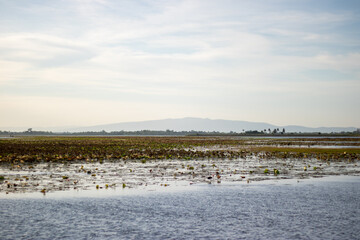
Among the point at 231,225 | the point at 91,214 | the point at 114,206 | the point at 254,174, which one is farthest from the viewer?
the point at 254,174

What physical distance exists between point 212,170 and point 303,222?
59.7ft

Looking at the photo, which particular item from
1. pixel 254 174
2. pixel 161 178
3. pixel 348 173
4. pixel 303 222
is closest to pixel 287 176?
pixel 254 174

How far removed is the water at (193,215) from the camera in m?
14.3

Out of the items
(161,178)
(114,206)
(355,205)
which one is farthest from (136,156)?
(355,205)

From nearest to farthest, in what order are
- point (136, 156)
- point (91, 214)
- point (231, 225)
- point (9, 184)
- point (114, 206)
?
point (231, 225), point (91, 214), point (114, 206), point (9, 184), point (136, 156)

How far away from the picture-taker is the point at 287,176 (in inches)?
1180

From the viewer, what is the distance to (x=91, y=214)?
56.4 feet

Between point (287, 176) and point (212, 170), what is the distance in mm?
7114

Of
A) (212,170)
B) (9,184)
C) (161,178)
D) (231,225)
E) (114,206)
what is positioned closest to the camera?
(231,225)

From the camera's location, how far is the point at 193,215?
56.4ft

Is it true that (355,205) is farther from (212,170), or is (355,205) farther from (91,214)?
(212,170)

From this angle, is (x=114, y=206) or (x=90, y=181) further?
(x=90, y=181)

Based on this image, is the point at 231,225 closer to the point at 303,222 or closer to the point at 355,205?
the point at 303,222

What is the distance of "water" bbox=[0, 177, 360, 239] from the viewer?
1426cm
